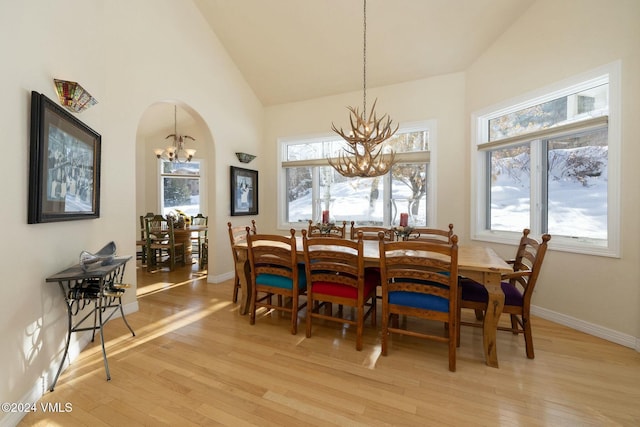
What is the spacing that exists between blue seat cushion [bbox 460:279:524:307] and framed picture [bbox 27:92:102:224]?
10.0 ft

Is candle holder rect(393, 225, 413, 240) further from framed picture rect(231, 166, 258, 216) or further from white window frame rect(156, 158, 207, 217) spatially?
white window frame rect(156, 158, 207, 217)

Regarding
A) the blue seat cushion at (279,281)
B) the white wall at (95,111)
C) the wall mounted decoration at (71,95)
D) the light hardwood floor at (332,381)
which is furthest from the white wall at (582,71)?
the wall mounted decoration at (71,95)

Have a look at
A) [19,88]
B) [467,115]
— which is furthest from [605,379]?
[19,88]

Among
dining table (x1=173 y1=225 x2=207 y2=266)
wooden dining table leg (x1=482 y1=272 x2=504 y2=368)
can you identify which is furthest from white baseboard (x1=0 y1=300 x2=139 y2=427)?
wooden dining table leg (x1=482 y1=272 x2=504 y2=368)

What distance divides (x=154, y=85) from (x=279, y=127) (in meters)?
2.24

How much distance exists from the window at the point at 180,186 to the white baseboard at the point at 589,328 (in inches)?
268

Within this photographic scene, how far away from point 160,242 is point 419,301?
488 centimetres

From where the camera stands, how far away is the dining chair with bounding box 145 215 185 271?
499 centimetres

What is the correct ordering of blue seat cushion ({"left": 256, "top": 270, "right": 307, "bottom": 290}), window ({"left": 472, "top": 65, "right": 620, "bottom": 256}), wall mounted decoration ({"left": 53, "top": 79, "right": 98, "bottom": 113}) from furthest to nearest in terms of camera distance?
1. blue seat cushion ({"left": 256, "top": 270, "right": 307, "bottom": 290})
2. window ({"left": 472, "top": 65, "right": 620, "bottom": 256})
3. wall mounted decoration ({"left": 53, "top": 79, "right": 98, "bottom": 113})

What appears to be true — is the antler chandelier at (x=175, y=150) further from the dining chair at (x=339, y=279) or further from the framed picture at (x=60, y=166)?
the dining chair at (x=339, y=279)

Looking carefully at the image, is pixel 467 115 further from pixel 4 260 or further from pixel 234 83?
pixel 4 260

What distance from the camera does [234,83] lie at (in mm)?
4586

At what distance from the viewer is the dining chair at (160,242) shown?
4992 mm

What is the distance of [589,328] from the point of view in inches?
103
